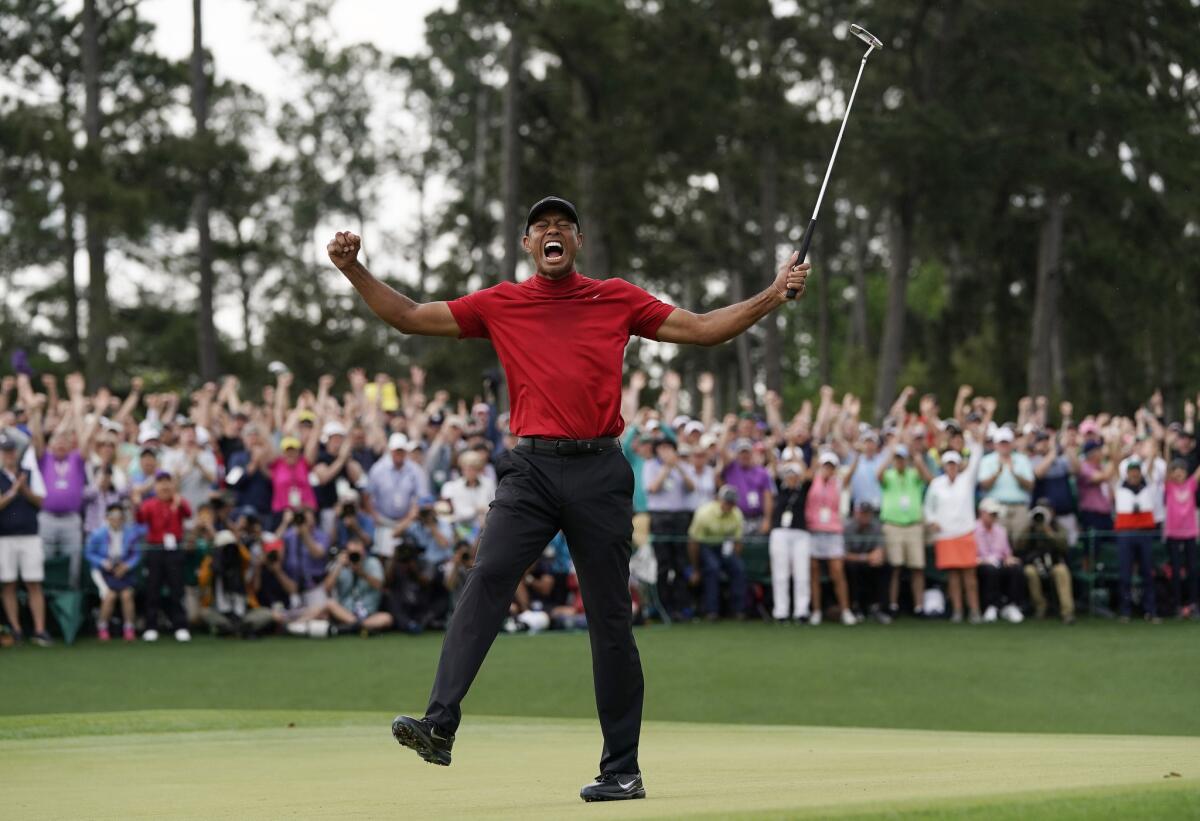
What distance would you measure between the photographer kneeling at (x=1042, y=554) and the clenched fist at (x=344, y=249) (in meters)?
14.4

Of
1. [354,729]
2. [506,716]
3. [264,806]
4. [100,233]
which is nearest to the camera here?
[264,806]

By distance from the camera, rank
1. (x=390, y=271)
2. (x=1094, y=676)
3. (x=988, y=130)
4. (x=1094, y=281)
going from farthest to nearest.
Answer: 1. (x=390, y=271)
2. (x=1094, y=281)
3. (x=988, y=130)
4. (x=1094, y=676)

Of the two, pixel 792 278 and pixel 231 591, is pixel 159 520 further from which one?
pixel 792 278

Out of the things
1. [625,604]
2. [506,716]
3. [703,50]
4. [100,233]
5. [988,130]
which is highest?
[703,50]

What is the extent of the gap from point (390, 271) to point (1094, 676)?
48.0 metres

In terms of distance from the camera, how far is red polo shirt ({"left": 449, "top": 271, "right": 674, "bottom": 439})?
6660mm

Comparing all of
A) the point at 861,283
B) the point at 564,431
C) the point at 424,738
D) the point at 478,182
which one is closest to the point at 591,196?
the point at 478,182

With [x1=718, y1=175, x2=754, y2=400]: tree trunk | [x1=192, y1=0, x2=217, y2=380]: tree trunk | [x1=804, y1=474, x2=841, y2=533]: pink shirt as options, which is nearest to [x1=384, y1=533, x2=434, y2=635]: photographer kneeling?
[x1=804, y1=474, x2=841, y2=533]: pink shirt

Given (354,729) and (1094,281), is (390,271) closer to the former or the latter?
(1094,281)

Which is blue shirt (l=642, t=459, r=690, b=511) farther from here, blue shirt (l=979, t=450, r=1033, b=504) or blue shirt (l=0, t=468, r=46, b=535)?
blue shirt (l=0, t=468, r=46, b=535)

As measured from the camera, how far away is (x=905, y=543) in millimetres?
19828

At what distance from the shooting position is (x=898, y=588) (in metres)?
20.6

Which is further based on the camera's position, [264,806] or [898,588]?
[898,588]

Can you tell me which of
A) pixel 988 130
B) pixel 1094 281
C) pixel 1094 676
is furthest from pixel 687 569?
pixel 1094 281
